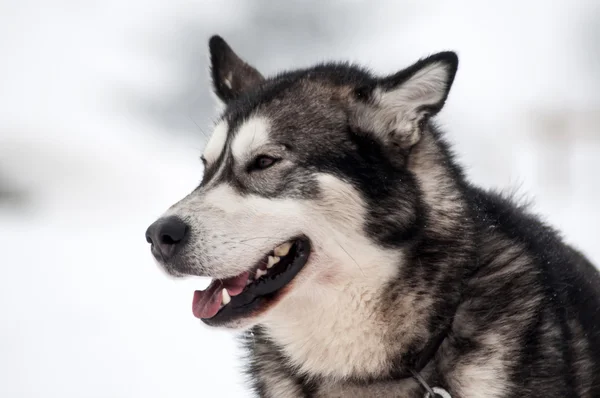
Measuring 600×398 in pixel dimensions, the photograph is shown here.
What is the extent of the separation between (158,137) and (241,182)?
8.28m

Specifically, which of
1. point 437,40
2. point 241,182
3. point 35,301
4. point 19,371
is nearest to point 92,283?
point 35,301

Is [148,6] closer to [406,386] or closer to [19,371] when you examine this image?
[19,371]

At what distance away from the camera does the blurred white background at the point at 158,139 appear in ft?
14.5

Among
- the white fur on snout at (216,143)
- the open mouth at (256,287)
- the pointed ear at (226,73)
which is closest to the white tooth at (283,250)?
the open mouth at (256,287)

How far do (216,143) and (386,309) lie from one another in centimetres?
91

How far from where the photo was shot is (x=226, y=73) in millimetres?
3061

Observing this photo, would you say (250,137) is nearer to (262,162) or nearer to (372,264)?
(262,162)

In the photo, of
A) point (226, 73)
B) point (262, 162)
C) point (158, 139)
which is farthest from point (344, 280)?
point (158, 139)

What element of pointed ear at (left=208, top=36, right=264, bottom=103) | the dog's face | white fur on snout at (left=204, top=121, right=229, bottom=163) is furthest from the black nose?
pointed ear at (left=208, top=36, right=264, bottom=103)

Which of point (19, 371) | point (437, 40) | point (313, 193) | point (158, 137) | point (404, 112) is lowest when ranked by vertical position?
point (19, 371)

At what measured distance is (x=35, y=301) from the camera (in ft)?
16.6

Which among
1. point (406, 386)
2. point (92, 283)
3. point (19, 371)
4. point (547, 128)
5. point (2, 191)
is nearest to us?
point (406, 386)

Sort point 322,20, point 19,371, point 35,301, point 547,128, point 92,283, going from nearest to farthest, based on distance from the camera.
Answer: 1. point 19,371
2. point 35,301
3. point 92,283
4. point 547,128
5. point 322,20

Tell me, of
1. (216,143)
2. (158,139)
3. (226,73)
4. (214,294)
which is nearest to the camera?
(214,294)
